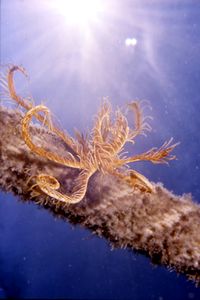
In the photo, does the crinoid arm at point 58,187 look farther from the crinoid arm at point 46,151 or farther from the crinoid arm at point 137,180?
the crinoid arm at point 137,180

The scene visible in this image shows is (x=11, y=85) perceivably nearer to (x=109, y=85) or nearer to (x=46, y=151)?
(x=46, y=151)

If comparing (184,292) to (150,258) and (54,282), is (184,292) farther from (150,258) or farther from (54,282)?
(150,258)

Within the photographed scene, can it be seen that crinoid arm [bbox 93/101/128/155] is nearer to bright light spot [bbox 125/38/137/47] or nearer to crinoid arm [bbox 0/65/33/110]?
crinoid arm [bbox 0/65/33/110]

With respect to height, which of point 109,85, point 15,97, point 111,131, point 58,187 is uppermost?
point 109,85

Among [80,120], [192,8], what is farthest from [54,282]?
[192,8]

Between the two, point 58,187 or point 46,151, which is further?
point 46,151

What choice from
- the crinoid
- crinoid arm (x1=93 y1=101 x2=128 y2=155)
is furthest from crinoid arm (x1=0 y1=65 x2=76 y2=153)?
Answer: crinoid arm (x1=93 y1=101 x2=128 y2=155)

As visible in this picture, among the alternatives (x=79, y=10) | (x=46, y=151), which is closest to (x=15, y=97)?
(x=46, y=151)

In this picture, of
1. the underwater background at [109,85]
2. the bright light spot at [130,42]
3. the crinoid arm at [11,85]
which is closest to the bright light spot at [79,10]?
the underwater background at [109,85]
